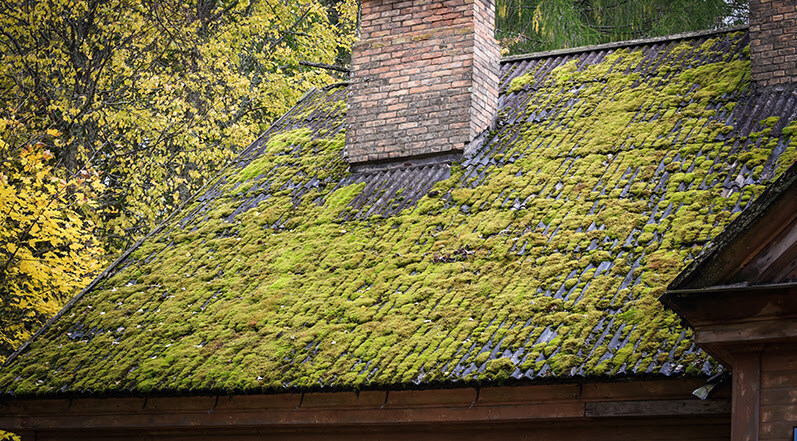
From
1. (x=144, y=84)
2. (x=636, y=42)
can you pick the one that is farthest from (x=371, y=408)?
(x=144, y=84)

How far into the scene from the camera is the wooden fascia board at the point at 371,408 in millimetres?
7691

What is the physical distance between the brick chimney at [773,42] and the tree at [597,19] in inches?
390

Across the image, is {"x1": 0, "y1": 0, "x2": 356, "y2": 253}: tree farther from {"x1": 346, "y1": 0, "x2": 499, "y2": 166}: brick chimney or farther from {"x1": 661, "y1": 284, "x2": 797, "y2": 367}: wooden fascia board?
{"x1": 661, "y1": 284, "x2": 797, "y2": 367}: wooden fascia board

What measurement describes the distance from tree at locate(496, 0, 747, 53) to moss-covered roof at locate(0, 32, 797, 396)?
8553 mm

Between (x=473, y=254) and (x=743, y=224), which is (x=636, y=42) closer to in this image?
(x=473, y=254)

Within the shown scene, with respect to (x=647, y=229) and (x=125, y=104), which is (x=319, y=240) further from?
(x=125, y=104)

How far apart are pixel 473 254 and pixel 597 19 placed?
1399 cm

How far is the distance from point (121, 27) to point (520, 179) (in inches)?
468

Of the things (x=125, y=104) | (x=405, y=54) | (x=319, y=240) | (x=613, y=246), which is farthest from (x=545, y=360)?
(x=125, y=104)

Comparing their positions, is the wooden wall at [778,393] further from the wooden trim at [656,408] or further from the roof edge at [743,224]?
the wooden trim at [656,408]


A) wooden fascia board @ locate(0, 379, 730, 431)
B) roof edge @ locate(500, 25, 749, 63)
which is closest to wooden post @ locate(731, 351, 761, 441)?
wooden fascia board @ locate(0, 379, 730, 431)

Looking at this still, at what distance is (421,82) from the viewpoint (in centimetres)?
1269

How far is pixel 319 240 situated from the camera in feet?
37.3

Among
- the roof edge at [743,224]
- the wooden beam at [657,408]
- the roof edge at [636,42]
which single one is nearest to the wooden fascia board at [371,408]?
the wooden beam at [657,408]
